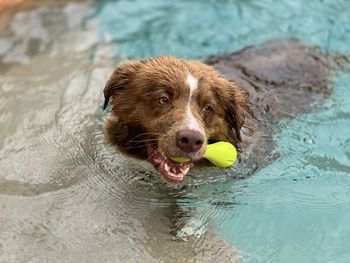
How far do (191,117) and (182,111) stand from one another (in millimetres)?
110

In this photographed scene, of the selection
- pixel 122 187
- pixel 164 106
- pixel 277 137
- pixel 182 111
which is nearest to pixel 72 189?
pixel 122 187

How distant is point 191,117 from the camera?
4.54 m

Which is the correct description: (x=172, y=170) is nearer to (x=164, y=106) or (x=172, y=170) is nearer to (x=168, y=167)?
(x=168, y=167)

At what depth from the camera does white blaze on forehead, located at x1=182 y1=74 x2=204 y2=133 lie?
441 centimetres

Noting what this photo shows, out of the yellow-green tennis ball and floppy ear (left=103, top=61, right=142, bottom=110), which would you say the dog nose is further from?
floppy ear (left=103, top=61, right=142, bottom=110)

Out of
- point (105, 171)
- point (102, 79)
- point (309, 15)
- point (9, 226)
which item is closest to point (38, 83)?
point (102, 79)

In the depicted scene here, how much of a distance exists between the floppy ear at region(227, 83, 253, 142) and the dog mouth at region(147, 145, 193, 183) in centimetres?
52

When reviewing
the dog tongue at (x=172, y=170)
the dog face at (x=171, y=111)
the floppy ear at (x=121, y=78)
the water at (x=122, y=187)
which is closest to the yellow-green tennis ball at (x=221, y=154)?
the dog face at (x=171, y=111)

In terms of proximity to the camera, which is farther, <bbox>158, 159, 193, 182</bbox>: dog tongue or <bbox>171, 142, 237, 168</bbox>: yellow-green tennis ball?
<bbox>171, 142, 237, 168</bbox>: yellow-green tennis ball

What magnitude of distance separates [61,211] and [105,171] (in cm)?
58

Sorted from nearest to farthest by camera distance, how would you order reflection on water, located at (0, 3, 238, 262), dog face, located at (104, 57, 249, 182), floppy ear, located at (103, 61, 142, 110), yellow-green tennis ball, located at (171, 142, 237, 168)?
dog face, located at (104, 57, 249, 182) → reflection on water, located at (0, 3, 238, 262) → yellow-green tennis ball, located at (171, 142, 237, 168) → floppy ear, located at (103, 61, 142, 110)

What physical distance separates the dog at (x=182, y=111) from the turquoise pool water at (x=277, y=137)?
0.94 feet

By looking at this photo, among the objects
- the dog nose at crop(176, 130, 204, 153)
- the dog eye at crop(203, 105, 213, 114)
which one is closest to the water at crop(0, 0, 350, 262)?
the dog eye at crop(203, 105, 213, 114)

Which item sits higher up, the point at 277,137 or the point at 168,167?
the point at 168,167
